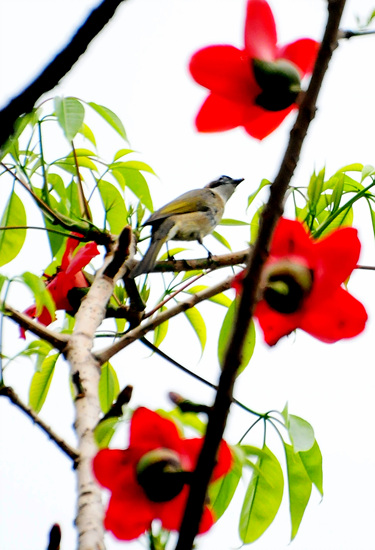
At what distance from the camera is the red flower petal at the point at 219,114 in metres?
1.09

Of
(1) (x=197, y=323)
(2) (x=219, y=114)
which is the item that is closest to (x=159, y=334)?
(1) (x=197, y=323)

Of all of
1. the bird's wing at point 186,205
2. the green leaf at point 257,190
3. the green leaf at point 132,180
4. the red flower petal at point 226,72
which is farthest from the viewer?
the bird's wing at point 186,205

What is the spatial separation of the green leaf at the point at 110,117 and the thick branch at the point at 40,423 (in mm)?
917

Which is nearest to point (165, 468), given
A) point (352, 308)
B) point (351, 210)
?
point (352, 308)

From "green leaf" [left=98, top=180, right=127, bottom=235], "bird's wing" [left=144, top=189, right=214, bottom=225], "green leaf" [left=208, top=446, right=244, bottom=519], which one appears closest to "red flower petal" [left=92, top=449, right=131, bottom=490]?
"green leaf" [left=208, top=446, right=244, bottom=519]

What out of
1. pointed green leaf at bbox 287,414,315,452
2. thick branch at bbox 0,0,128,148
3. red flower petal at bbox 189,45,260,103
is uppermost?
red flower petal at bbox 189,45,260,103

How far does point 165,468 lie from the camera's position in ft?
3.02

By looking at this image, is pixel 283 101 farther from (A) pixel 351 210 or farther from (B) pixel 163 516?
(A) pixel 351 210

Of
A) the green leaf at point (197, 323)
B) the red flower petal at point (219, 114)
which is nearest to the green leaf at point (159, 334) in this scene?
the green leaf at point (197, 323)

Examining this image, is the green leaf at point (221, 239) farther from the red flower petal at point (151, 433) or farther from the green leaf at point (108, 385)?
the red flower petal at point (151, 433)

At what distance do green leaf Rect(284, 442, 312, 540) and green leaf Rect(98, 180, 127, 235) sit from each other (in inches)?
30.8

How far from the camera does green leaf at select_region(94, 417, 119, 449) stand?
946mm

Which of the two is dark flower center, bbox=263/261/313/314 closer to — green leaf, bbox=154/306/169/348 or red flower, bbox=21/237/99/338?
red flower, bbox=21/237/99/338

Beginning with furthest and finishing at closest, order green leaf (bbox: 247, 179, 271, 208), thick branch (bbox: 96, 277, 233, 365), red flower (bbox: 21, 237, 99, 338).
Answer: green leaf (bbox: 247, 179, 271, 208) → red flower (bbox: 21, 237, 99, 338) → thick branch (bbox: 96, 277, 233, 365)
